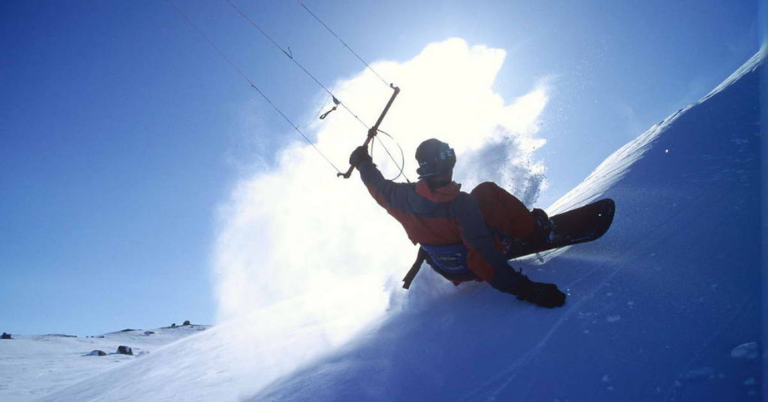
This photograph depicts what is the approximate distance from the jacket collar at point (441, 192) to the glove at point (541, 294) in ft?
2.90

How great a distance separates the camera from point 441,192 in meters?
3.16

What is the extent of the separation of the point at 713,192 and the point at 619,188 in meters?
1.30

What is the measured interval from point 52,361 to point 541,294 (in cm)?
2308

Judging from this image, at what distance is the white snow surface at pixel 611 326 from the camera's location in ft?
6.28

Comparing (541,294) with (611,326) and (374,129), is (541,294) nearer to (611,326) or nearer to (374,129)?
(611,326)

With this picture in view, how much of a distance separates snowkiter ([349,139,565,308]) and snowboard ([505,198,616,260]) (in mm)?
103

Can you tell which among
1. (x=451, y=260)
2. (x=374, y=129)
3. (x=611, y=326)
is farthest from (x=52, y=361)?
(x=611, y=326)

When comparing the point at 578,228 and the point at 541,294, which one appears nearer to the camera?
the point at 541,294

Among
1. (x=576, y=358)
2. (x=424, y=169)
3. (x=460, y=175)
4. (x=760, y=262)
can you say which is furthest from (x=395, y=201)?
(x=460, y=175)

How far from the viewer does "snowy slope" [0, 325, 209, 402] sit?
12.4 meters

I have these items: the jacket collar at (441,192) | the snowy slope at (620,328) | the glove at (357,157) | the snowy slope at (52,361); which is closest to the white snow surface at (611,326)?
the snowy slope at (620,328)

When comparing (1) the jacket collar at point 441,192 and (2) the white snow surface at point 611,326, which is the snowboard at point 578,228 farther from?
(1) the jacket collar at point 441,192

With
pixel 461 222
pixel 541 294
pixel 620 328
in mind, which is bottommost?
pixel 620 328

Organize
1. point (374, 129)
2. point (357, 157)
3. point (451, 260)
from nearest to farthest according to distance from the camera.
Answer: point (451, 260)
point (357, 157)
point (374, 129)
